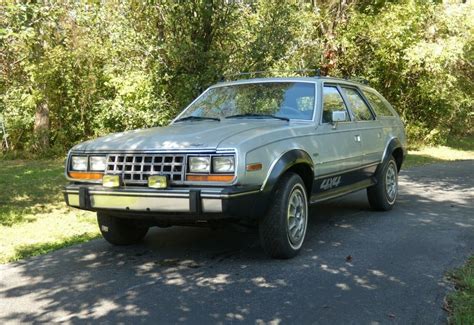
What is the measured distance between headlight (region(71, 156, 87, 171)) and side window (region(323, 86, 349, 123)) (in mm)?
2552

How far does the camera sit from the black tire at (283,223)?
16.2ft

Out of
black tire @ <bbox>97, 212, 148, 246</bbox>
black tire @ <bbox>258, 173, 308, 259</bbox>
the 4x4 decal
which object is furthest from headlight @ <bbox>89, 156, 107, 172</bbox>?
the 4x4 decal

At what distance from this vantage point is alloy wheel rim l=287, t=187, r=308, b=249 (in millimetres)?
5214

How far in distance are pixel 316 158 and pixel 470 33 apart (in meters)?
16.4

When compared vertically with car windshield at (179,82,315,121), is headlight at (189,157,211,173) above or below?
below

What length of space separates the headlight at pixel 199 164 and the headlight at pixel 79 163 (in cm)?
116

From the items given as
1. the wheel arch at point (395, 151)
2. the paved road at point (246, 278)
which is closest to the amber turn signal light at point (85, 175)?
the paved road at point (246, 278)

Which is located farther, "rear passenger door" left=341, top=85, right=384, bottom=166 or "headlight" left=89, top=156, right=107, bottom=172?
"rear passenger door" left=341, top=85, right=384, bottom=166

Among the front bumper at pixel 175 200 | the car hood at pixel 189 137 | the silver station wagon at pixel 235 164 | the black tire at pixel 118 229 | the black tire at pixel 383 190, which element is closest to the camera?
the front bumper at pixel 175 200

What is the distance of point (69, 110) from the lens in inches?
723

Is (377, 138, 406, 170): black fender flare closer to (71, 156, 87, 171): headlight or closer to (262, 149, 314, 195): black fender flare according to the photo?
(262, 149, 314, 195): black fender flare

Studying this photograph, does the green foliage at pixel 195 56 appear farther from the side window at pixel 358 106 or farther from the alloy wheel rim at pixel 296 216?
the alloy wheel rim at pixel 296 216

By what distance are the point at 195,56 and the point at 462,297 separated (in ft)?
26.9

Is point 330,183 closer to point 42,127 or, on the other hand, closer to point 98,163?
point 98,163
